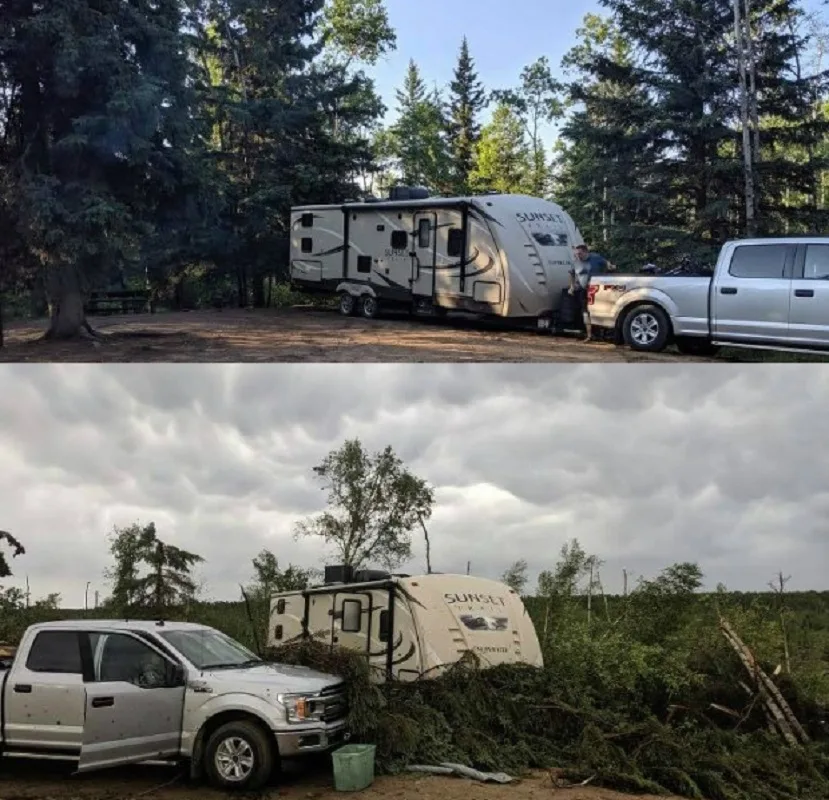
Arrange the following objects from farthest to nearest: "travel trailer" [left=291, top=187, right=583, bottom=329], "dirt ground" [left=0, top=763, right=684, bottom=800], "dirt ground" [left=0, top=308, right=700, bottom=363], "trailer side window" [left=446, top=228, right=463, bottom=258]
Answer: "trailer side window" [left=446, top=228, right=463, bottom=258]
"travel trailer" [left=291, top=187, right=583, bottom=329]
"dirt ground" [left=0, top=308, right=700, bottom=363]
"dirt ground" [left=0, top=763, right=684, bottom=800]

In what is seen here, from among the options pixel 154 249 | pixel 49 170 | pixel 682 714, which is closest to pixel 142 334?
pixel 154 249

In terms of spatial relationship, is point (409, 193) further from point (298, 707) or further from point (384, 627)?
point (298, 707)

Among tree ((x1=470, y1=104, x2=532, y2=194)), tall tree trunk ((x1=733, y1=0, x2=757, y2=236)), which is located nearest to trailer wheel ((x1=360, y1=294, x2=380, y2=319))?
tree ((x1=470, y1=104, x2=532, y2=194))

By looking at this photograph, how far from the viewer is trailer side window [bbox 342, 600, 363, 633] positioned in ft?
29.3

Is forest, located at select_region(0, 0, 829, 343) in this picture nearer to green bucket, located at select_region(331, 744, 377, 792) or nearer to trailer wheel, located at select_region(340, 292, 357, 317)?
trailer wheel, located at select_region(340, 292, 357, 317)

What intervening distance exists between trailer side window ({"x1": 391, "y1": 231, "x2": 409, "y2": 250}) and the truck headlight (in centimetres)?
537

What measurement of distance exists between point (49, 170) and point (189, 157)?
119 centimetres

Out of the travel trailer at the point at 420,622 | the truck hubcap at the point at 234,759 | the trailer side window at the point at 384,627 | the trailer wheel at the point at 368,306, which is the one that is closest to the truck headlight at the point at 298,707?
the truck hubcap at the point at 234,759

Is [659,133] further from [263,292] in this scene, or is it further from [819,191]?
[263,292]

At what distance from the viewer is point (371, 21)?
28.4ft

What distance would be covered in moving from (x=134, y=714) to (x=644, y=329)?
521 cm

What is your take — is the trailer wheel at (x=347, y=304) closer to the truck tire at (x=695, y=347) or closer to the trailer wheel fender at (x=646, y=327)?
the trailer wheel fender at (x=646, y=327)

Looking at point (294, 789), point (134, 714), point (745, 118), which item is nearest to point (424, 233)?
point (745, 118)

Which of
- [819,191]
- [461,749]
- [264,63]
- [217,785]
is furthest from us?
[819,191]
